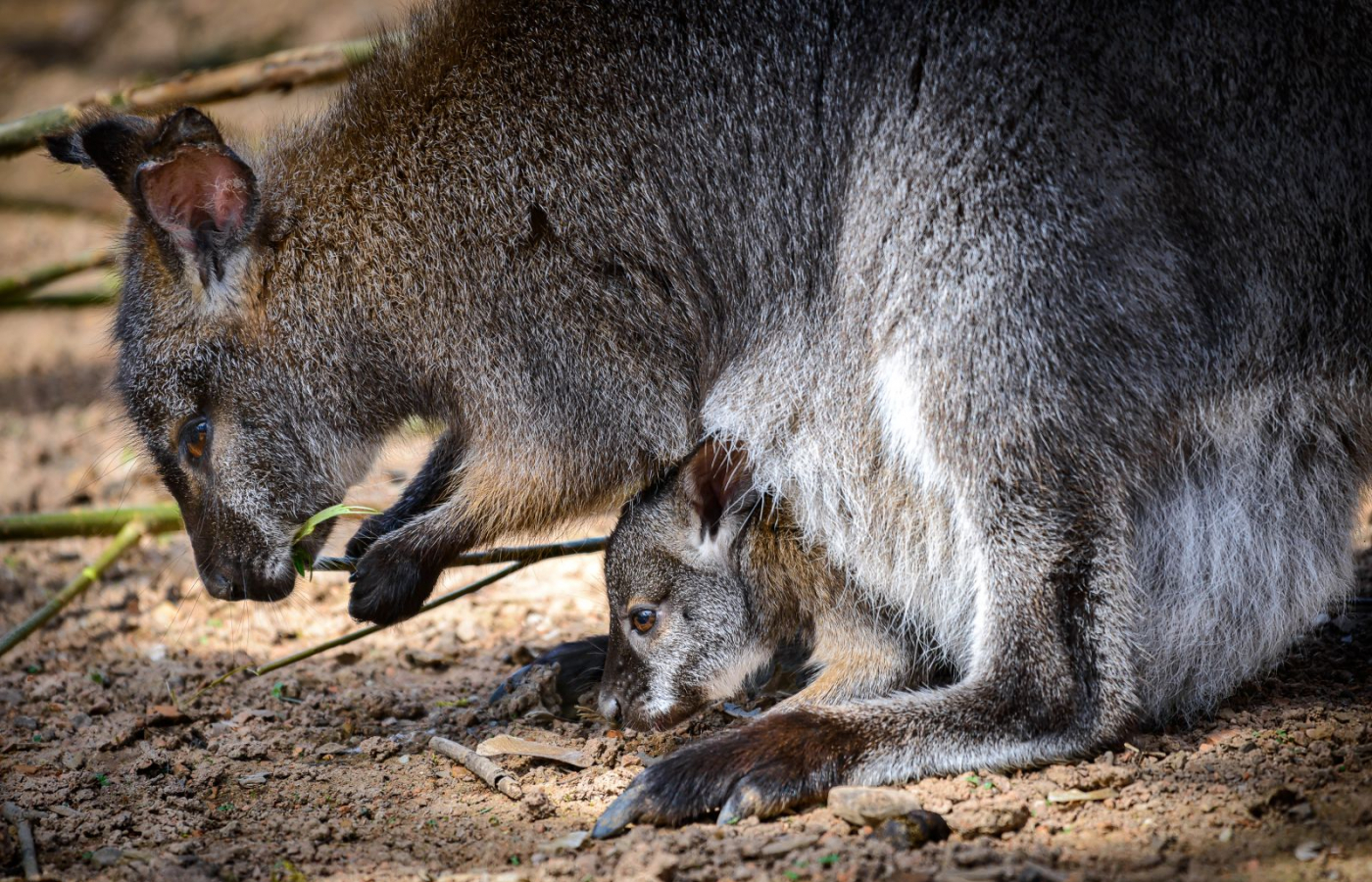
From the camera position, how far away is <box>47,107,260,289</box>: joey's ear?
374cm

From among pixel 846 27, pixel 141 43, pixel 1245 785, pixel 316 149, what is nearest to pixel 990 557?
pixel 1245 785

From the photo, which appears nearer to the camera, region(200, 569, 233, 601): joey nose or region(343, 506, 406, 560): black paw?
region(200, 569, 233, 601): joey nose

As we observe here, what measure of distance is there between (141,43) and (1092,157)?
9519 millimetres

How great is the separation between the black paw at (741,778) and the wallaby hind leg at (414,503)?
148cm

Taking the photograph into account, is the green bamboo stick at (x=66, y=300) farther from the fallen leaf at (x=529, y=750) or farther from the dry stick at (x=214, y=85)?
the fallen leaf at (x=529, y=750)

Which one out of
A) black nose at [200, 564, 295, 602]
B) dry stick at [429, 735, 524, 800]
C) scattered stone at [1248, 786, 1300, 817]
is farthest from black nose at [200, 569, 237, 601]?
scattered stone at [1248, 786, 1300, 817]

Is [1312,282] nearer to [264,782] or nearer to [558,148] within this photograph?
[558,148]

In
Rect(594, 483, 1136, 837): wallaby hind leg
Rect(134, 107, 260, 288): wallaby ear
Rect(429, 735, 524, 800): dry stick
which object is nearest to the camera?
Rect(594, 483, 1136, 837): wallaby hind leg

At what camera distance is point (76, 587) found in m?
4.85

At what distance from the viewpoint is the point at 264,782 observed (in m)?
3.77

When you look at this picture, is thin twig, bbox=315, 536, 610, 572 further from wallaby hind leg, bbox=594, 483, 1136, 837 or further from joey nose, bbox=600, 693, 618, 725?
wallaby hind leg, bbox=594, 483, 1136, 837

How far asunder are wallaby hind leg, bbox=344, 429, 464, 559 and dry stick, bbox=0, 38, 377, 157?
168 centimetres

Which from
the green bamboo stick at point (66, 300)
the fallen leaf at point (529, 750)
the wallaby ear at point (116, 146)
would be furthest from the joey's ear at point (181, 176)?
the green bamboo stick at point (66, 300)

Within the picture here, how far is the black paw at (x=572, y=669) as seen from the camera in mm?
4406
